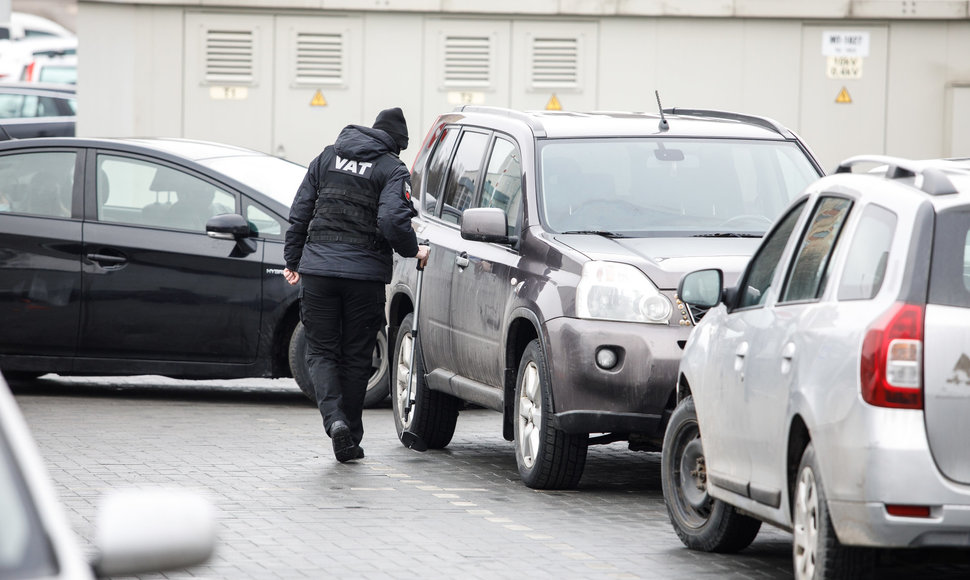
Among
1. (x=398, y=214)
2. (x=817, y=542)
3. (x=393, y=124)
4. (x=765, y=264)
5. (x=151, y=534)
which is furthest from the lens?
(x=393, y=124)

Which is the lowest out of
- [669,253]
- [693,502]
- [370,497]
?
[370,497]

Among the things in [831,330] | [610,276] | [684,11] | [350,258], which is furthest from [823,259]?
[684,11]

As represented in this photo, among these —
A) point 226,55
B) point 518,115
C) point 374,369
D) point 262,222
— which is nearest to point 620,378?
point 518,115

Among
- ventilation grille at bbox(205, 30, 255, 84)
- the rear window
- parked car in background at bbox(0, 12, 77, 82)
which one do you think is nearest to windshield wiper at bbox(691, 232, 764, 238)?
the rear window

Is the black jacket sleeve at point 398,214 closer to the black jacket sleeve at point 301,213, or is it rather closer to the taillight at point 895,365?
the black jacket sleeve at point 301,213

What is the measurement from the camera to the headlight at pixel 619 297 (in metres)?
8.72

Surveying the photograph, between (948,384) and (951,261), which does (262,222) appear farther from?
(948,384)

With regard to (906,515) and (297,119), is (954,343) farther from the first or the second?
(297,119)

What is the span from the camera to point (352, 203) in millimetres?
10086

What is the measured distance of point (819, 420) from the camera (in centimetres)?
585

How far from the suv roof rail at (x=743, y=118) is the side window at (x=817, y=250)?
377 cm

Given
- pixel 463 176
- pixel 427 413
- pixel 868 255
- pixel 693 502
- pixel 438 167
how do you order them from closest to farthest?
pixel 868 255 → pixel 693 502 → pixel 463 176 → pixel 427 413 → pixel 438 167

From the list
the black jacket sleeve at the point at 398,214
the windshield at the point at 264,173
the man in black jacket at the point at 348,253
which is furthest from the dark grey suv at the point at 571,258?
the windshield at the point at 264,173

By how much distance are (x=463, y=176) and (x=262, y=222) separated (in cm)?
229
